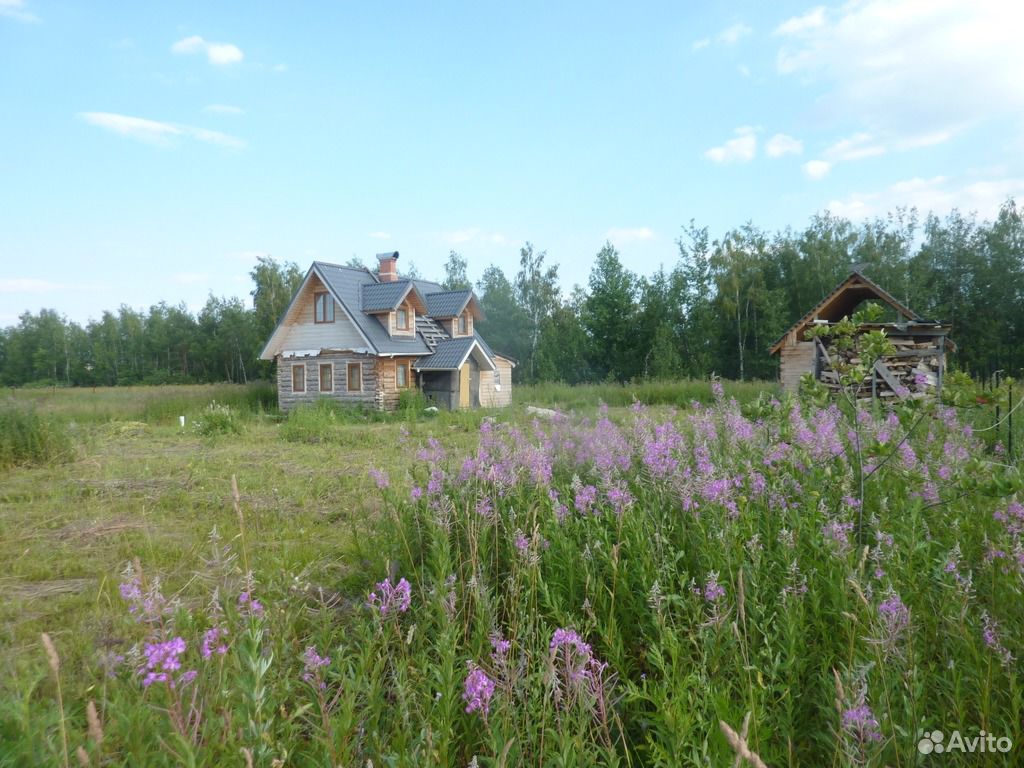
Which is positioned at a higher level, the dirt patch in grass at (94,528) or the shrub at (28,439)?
the shrub at (28,439)

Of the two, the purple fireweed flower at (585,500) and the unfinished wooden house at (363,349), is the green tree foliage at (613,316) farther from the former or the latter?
the purple fireweed flower at (585,500)

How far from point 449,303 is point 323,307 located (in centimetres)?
624

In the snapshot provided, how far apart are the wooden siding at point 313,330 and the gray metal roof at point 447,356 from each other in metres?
2.87

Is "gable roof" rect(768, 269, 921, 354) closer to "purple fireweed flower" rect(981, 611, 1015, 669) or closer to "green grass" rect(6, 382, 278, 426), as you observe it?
"purple fireweed flower" rect(981, 611, 1015, 669)

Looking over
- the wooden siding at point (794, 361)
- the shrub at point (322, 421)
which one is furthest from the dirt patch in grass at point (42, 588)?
the wooden siding at point (794, 361)

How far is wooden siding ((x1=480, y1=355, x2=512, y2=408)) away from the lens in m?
27.9

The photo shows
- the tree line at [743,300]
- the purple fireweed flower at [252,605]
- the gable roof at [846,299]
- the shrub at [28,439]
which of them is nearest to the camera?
the purple fireweed flower at [252,605]

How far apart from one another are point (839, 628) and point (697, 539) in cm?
89

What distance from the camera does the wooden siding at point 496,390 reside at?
27891mm

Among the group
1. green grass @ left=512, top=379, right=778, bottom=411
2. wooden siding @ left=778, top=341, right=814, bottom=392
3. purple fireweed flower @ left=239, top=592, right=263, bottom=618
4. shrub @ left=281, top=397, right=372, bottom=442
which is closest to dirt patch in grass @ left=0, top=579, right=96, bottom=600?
purple fireweed flower @ left=239, top=592, right=263, bottom=618

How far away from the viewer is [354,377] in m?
24.2

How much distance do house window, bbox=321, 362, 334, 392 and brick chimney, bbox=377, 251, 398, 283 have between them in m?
6.14

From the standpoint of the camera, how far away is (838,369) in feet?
14.4

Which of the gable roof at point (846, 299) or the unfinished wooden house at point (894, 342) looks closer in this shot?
the unfinished wooden house at point (894, 342)
